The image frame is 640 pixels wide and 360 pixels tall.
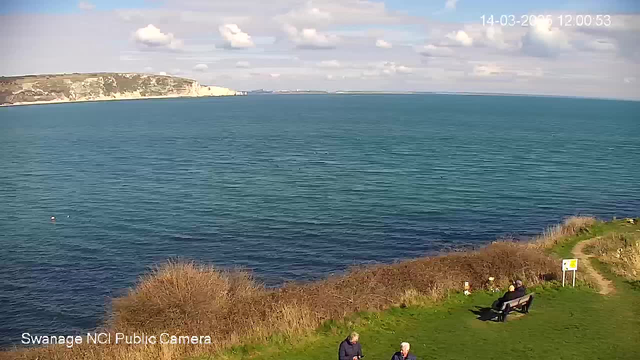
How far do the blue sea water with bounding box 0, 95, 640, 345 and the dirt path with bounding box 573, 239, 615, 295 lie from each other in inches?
388

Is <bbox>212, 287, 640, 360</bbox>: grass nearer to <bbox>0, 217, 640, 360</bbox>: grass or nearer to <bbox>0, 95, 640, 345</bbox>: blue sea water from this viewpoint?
<bbox>0, 217, 640, 360</bbox>: grass

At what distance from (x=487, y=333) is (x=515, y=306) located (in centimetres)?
203

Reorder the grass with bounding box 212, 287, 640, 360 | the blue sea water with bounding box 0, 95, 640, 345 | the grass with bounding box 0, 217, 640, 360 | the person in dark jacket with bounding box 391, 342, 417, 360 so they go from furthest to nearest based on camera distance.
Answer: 1. the blue sea water with bounding box 0, 95, 640, 345
2. the grass with bounding box 0, 217, 640, 360
3. the grass with bounding box 212, 287, 640, 360
4. the person in dark jacket with bounding box 391, 342, 417, 360

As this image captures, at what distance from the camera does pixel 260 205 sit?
5216 cm

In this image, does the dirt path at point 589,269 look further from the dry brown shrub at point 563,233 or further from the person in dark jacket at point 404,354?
the person in dark jacket at point 404,354

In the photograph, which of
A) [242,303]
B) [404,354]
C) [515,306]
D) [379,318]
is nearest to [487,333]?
[515,306]

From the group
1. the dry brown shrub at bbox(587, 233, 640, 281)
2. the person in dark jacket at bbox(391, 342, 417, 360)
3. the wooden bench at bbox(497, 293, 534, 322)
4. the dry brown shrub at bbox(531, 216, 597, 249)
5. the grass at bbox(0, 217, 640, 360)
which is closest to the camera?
the person in dark jacket at bbox(391, 342, 417, 360)

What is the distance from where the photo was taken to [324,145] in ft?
328

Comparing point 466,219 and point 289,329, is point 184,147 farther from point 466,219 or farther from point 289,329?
point 289,329

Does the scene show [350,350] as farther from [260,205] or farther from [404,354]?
[260,205]

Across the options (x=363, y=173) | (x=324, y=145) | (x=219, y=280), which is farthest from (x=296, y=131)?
(x=219, y=280)

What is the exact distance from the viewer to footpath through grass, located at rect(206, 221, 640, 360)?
1686 centimetres

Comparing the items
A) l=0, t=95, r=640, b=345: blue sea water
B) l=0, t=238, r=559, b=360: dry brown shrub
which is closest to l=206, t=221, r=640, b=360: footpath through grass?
l=0, t=238, r=559, b=360: dry brown shrub

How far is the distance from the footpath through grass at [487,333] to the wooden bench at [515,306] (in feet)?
0.97
